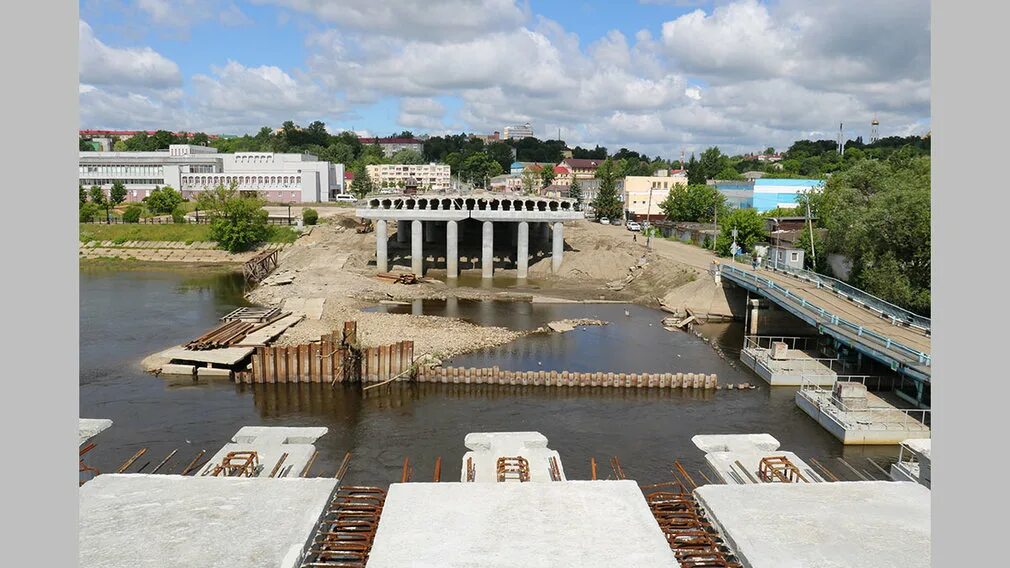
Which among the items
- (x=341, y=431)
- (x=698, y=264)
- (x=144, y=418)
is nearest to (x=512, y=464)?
(x=341, y=431)

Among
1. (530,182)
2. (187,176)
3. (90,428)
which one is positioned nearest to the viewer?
(90,428)

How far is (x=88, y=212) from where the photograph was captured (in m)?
95.1

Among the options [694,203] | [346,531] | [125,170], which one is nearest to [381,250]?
[694,203]

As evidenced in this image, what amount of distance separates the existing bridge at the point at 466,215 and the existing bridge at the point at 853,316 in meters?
25.7

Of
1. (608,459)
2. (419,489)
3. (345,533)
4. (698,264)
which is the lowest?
(608,459)

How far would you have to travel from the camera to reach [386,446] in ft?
86.5

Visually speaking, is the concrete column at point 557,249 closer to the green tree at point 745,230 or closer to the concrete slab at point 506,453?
the green tree at point 745,230

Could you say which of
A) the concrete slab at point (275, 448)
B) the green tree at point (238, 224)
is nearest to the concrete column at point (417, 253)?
the green tree at point (238, 224)

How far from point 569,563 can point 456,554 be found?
197 cm

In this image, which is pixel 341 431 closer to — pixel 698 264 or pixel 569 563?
pixel 569 563

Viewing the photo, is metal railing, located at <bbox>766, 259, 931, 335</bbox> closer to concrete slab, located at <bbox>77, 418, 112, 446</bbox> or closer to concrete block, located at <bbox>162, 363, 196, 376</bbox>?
concrete slab, located at <bbox>77, 418, 112, 446</bbox>

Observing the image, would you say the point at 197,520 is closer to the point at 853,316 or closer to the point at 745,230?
the point at 853,316

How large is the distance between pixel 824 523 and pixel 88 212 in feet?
350

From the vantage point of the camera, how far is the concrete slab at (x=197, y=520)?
1163 cm
